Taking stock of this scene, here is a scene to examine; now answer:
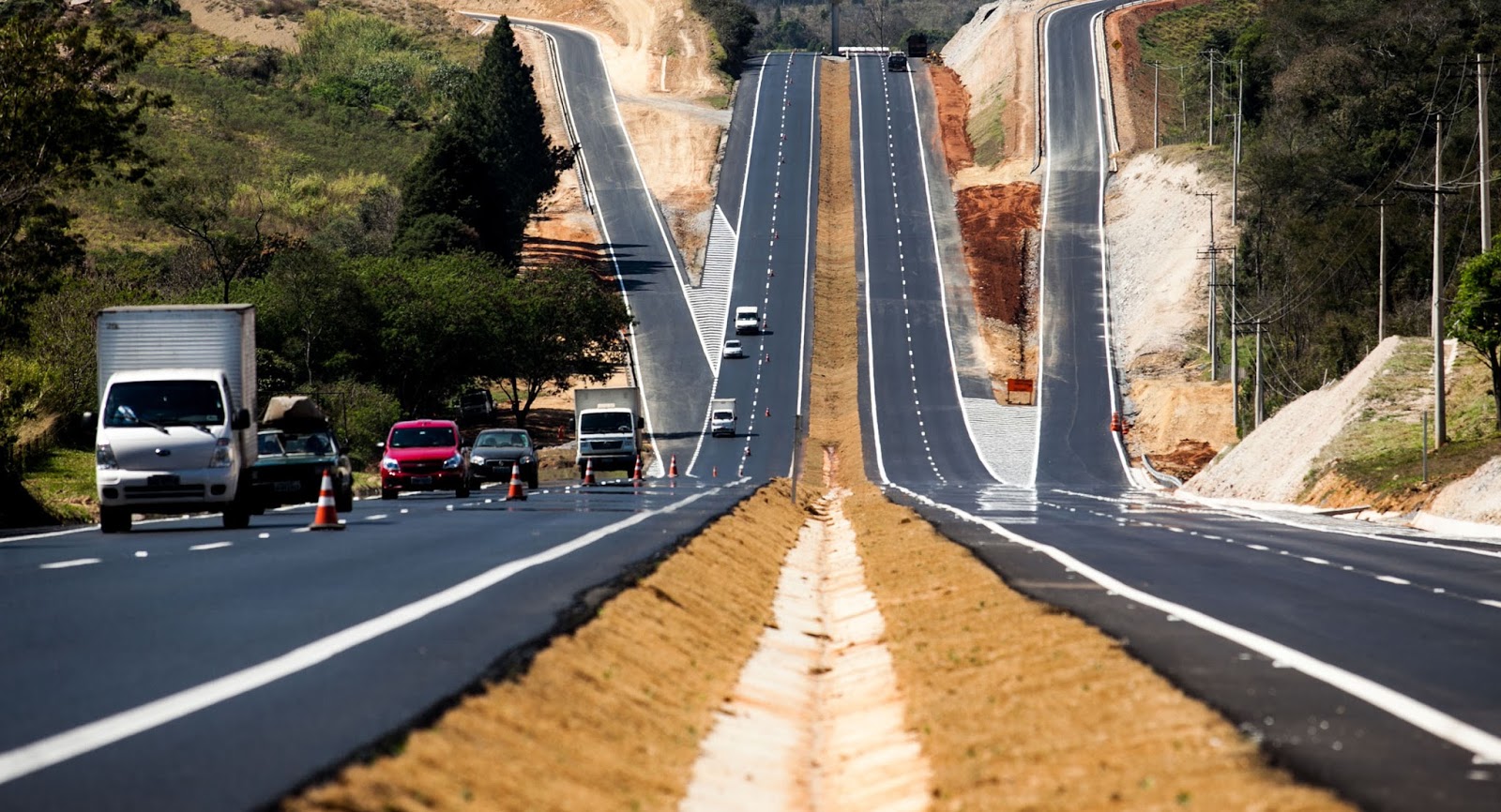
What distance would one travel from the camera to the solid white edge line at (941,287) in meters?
81.5

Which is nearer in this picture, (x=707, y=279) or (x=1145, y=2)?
(x=707, y=279)

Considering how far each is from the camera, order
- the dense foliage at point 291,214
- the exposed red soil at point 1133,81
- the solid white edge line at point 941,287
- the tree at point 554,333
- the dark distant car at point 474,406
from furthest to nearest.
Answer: the exposed red soil at point 1133,81 < the dark distant car at point 474,406 < the tree at point 554,333 < the solid white edge line at point 941,287 < the dense foliage at point 291,214

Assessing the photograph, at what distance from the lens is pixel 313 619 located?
44.2 ft

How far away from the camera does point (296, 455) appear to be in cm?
3597

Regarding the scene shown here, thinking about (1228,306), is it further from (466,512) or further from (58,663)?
(58,663)

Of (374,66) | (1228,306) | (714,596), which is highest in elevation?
(374,66)

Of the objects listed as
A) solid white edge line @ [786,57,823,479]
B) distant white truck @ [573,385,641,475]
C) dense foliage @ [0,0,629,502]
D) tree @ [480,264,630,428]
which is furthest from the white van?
distant white truck @ [573,385,641,475]

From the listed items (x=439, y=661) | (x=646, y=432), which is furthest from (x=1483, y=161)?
(x=646, y=432)

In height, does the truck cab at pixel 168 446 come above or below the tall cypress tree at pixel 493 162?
below

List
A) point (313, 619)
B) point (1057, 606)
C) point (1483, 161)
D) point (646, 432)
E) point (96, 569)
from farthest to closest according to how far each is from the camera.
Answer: point (646, 432) → point (1483, 161) → point (96, 569) → point (1057, 606) → point (313, 619)

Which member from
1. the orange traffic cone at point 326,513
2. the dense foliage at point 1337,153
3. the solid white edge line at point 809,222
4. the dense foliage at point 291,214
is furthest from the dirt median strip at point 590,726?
the dense foliage at point 1337,153

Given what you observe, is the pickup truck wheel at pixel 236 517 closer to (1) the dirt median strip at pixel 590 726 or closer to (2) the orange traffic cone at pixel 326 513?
(2) the orange traffic cone at pixel 326 513

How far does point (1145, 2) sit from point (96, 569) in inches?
6166

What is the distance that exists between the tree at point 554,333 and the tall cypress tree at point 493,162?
9681 mm
